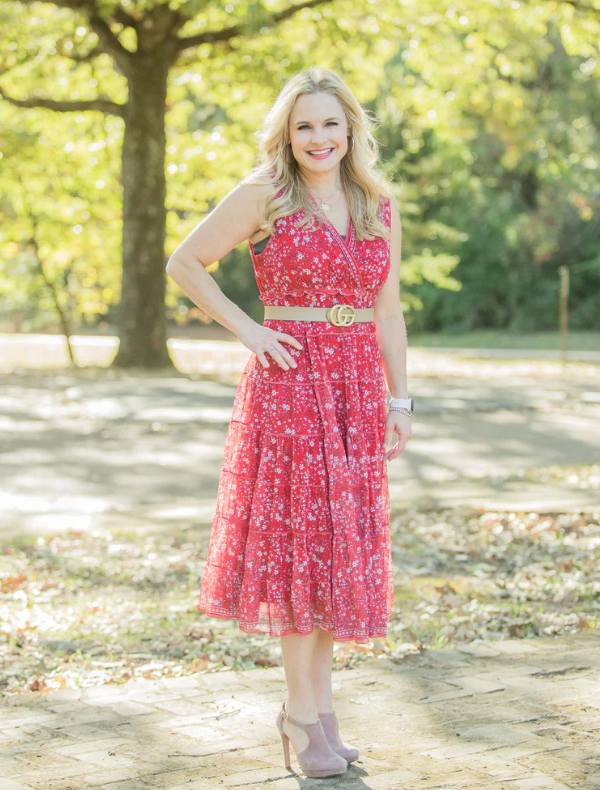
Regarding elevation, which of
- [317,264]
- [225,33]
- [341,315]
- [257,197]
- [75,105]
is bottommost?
[341,315]

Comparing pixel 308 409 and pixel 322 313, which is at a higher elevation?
pixel 322 313

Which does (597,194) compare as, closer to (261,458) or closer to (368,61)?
(368,61)

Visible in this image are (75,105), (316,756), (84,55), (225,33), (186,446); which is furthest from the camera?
(84,55)

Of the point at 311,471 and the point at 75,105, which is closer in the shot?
the point at 311,471

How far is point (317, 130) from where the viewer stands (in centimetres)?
338

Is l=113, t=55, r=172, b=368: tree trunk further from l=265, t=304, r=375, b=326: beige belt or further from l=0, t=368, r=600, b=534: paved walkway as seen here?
l=265, t=304, r=375, b=326: beige belt

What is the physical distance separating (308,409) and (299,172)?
71cm

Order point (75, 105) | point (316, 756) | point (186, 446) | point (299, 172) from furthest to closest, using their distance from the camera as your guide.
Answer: point (75, 105)
point (186, 446)
point (299, 172)
point (316, 756)

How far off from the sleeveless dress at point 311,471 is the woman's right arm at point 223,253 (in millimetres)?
68

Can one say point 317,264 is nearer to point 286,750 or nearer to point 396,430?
point 396,430

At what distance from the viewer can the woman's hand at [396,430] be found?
351cm

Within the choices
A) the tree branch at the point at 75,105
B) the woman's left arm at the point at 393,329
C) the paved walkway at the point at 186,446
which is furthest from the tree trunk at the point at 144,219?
the woman's left arm at the point at 393,329

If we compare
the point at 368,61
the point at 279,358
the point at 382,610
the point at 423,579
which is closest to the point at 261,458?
the point at 279,358

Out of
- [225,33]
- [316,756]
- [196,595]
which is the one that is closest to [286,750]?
[316,756]
